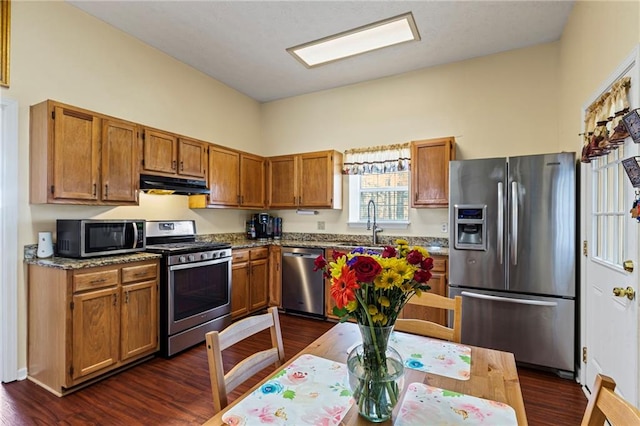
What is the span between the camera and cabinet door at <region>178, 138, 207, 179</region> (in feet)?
11.5

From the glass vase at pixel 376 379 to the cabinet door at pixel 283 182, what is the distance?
3634 millimetres

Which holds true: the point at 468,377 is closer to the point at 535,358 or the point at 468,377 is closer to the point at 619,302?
the point at 619,302

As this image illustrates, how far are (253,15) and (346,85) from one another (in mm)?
1839

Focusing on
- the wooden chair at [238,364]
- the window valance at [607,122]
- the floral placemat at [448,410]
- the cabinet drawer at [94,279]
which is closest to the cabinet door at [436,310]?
the window valance at [607,122]

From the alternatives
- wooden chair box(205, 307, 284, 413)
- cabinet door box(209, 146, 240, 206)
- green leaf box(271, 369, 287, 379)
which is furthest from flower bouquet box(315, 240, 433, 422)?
cabinet door box(209, 146, 240, 206)

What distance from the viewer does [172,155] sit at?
3.40 m

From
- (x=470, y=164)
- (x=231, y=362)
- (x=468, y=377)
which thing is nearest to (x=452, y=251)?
(x=470, y=164)

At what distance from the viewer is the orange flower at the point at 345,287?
825mm

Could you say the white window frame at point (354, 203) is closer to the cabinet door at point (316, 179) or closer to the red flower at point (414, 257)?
the cabinet door at point (316, 179)

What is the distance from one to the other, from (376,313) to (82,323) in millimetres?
2508

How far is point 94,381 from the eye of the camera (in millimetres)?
2475

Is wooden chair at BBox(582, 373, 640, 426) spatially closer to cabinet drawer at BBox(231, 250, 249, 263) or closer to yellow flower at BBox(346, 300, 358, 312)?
yellow flower at BBox(346, 300, 358, 312)

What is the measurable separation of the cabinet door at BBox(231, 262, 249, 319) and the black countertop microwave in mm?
1193

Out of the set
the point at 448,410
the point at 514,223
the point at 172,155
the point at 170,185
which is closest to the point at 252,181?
the point at 172,155
